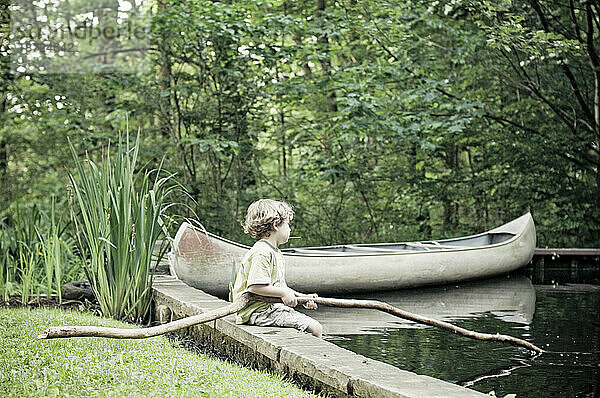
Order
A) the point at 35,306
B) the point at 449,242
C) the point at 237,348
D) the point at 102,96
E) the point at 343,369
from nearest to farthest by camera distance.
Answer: the point at 343,369, the point at 237,348, the point at 35,306, the point at 449,242, the point at 102,96

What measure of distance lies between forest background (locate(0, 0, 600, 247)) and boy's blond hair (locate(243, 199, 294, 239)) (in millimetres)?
5388

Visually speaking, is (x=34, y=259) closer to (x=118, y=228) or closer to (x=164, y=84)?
(x=118, y=228)

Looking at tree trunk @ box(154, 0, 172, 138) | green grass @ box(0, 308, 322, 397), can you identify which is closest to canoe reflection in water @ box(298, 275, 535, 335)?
green grass @ box(0, 308, 322, 397)

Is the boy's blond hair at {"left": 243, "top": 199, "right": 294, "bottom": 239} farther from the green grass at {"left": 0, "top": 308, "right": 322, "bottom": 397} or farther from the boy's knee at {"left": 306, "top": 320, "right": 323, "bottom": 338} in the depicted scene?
the green grass at {"left": 0, "top": 308, "right": 322, "bottom": 397}

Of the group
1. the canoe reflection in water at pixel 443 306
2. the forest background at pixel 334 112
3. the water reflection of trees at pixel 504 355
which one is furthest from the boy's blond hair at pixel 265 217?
the forest background at pixel 334 112

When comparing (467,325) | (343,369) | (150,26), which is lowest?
(467,325)

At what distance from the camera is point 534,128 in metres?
12.2

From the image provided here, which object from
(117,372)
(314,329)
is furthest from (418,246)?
(117,372)

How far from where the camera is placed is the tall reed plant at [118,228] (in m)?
5.14

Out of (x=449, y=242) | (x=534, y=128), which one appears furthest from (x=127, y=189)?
(x=534, y=128)

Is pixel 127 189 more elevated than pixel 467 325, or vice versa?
pixel 127 189

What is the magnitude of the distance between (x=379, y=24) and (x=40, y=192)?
6.22 meters

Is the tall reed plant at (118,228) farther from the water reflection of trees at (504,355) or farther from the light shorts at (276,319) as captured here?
the water reflection of trees at (504,355)

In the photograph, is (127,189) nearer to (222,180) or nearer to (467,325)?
(467,325)
